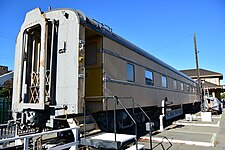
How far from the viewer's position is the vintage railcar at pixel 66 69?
475 cm

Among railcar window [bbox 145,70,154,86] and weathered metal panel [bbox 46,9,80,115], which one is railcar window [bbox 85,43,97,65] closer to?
weathered metal panel [bbox 46,9,80,115]

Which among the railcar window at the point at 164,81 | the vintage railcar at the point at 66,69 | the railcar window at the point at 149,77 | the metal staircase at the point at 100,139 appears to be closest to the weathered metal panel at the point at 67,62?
the vintage railcar at the point at 66,69

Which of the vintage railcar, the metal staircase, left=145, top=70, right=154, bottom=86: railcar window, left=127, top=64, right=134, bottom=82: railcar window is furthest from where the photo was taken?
left=145, top=70, right=154, bottom=86: railcar window

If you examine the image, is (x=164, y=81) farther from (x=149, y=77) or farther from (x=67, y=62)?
(x=67, y=62)

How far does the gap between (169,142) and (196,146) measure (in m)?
0.81

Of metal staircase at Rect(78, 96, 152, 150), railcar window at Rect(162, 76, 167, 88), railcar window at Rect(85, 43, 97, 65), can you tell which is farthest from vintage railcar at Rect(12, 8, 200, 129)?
railcar window at Rect(162, 76, 167, 88)

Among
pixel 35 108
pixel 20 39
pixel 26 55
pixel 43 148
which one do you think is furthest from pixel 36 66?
pixel 43 148

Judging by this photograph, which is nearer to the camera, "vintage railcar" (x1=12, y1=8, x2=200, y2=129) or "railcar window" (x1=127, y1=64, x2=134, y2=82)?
"vintage railcar" (x1=12, y1=8, x2=200, y2=129)

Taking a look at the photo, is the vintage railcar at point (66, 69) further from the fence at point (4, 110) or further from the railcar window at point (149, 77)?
the fence at point (4, 110)

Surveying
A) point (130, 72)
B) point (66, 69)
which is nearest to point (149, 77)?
point (130, 72)

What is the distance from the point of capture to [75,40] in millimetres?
4785

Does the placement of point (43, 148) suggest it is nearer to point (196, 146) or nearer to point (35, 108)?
point (35, 108)

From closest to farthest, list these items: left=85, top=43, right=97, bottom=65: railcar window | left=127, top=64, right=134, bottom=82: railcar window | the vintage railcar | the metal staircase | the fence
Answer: the metal staircase, the vintage railcar, left=85, top=43, right=97, bottom=65: railcar window, left=127, top=64, right=134, bottom=82: railcar window, the fence

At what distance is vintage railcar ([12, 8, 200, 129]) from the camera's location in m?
4.75
